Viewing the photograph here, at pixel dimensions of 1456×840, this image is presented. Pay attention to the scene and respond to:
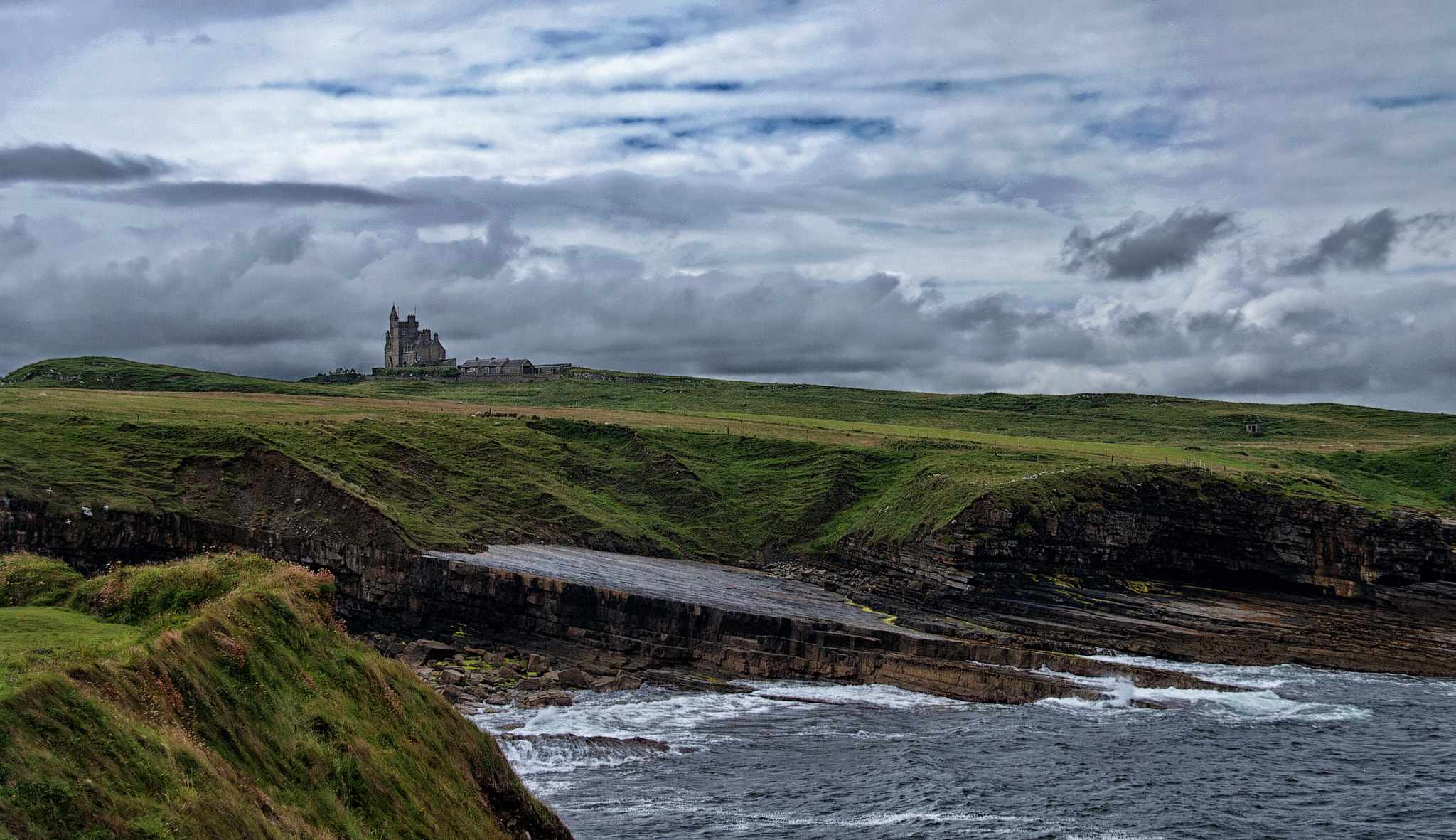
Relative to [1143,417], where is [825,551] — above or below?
below

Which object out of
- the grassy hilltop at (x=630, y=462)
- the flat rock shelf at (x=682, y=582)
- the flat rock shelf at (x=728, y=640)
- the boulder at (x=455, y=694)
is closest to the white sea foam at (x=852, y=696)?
the flat rock shelf at (x=728, y=640)

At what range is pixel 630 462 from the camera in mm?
96375

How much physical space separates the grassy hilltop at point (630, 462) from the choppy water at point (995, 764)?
26.3m

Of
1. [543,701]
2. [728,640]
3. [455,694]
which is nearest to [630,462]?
[728,640]

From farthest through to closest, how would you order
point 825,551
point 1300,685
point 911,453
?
point 911,453 → point 825,551 → point 1300,685

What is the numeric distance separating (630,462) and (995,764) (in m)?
66.2

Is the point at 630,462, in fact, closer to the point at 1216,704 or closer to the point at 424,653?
the point at 424,653

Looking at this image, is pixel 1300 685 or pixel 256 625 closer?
pixel 256 625

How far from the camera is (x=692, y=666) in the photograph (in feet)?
156

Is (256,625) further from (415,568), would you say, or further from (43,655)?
(415,568)

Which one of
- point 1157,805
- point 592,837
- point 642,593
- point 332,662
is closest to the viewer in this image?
point 332,662

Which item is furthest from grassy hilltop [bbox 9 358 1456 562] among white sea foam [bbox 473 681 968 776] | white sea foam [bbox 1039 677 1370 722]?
white sea foam [bbox 473 681 968 776]

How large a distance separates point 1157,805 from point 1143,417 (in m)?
137

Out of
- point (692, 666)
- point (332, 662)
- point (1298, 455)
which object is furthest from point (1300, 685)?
point (1298, 455)
